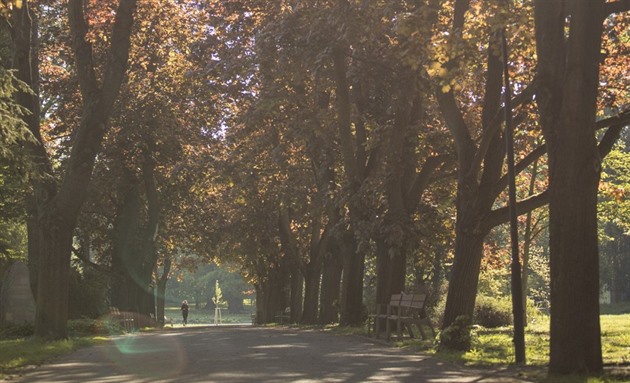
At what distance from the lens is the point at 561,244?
1090 centimetres

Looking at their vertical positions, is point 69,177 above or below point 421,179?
below

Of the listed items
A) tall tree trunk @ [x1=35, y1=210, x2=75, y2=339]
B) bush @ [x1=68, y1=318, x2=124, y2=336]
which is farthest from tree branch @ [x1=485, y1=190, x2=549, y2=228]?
bush @ [x1=68, y1=318, x2=124, y2=336]

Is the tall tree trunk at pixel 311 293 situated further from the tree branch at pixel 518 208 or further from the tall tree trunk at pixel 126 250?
the tree branch at pixel 518 208

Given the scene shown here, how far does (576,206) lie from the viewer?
35.6 feet

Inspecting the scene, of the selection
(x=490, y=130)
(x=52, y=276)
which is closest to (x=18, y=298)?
(x=52, y=276)

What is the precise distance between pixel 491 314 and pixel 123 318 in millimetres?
13938

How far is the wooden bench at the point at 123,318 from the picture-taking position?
32.9 meters

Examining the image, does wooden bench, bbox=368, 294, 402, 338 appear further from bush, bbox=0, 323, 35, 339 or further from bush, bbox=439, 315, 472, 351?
bush, bbox=0, 323, 35, 339

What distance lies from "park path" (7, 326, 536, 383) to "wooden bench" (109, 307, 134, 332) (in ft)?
48.5

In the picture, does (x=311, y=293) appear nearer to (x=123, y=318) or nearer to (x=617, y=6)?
(x=123, y=318)

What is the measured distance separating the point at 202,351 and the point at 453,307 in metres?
4.91

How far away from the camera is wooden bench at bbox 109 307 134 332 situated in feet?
108

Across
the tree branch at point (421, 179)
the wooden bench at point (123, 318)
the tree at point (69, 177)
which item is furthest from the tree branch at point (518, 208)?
the wooden bench at point (123, 318)

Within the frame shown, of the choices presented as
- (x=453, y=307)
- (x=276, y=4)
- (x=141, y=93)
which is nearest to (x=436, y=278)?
(x=141, y=93)
